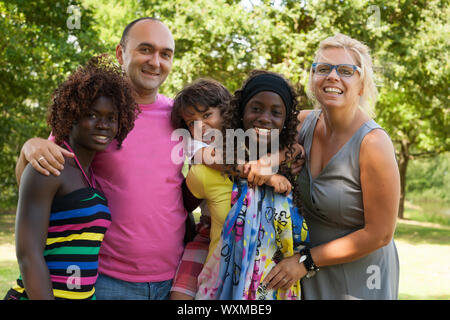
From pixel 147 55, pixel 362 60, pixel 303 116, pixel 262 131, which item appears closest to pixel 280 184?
pixel 262 131

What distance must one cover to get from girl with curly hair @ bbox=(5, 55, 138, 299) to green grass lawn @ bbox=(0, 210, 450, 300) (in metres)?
5.46

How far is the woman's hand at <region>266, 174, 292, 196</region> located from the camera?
2584 mm

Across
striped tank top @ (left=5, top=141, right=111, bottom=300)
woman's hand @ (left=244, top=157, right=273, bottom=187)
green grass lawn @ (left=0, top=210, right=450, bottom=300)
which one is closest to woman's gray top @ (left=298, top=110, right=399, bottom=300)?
woman's hand @ (left=244, top=157, right=273, bottom=187)

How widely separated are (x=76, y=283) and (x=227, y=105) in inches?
54.3

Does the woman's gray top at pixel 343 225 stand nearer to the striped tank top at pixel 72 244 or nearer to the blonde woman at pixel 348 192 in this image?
the blonde woman at pixel 348 192

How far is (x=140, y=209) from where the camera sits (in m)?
2.72

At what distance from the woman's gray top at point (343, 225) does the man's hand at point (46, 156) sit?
4.59 feet

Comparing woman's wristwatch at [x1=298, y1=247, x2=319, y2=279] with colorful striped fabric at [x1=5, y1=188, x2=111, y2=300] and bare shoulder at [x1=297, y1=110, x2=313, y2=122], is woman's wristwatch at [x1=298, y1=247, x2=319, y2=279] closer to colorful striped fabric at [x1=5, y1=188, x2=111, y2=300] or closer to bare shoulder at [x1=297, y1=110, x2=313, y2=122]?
bare shoulder at [x1=297, y1=110, x2=313, y2=122]

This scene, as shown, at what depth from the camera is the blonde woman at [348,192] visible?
2.61m

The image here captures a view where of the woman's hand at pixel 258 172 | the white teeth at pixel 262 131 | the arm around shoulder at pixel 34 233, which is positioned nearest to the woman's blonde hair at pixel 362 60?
the white teeth at pixel 262 131

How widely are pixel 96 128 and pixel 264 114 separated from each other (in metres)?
0.90

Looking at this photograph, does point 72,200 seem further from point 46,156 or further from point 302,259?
point 302,259
